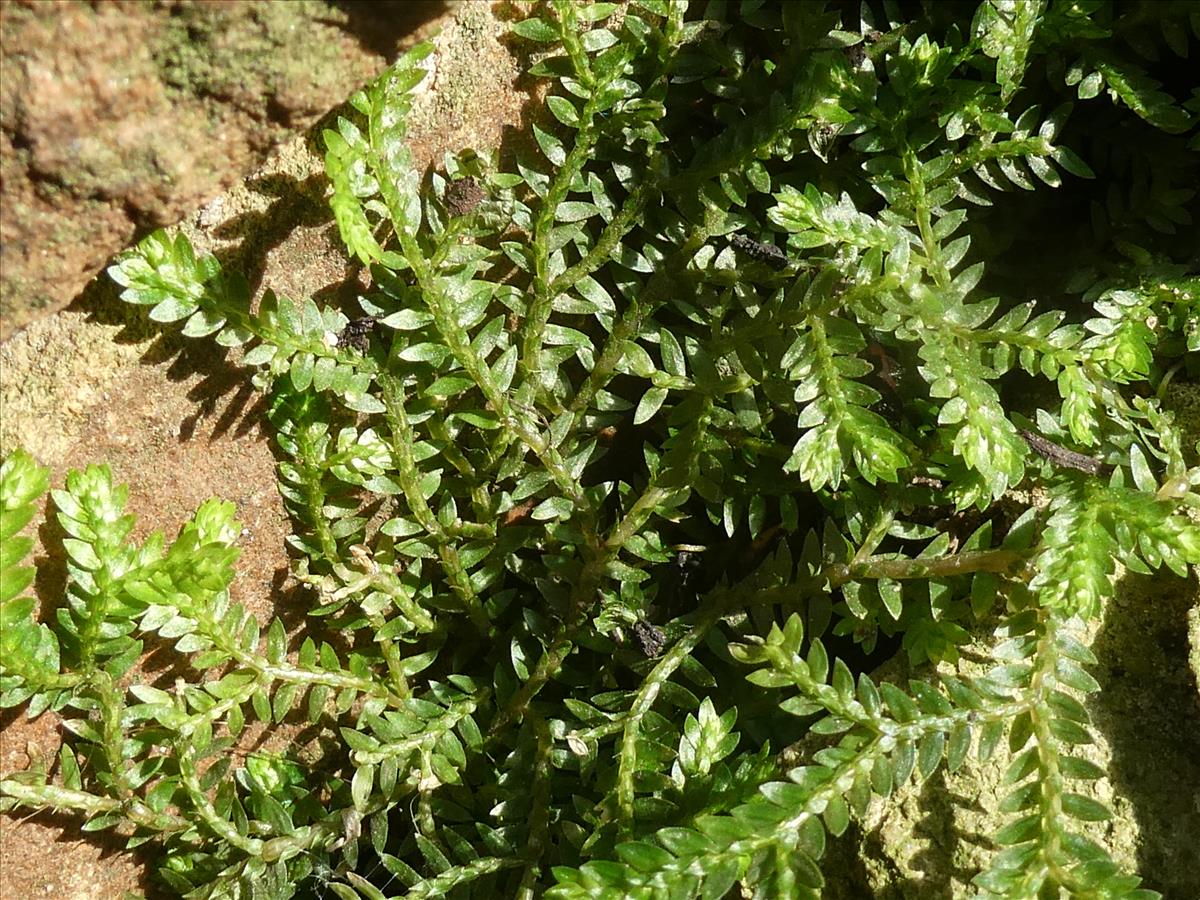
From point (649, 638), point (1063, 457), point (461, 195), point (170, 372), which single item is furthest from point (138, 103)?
point (1063, 457)

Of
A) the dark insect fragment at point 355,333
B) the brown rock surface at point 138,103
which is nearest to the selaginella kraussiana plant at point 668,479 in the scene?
the dark insect fragment at point 355,333

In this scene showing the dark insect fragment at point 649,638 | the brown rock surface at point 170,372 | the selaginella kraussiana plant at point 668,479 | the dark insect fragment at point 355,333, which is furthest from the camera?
the dark insect fragment at point 649,638

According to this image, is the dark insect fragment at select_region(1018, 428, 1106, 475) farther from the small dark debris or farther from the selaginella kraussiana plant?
the small dark debris

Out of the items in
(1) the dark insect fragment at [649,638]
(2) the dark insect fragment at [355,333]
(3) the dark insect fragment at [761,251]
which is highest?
(3) the dark insect fragment at [761,251]

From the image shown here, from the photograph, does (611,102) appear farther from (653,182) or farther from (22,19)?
(22,19)

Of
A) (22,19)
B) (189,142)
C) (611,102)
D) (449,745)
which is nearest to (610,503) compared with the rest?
(449,745)

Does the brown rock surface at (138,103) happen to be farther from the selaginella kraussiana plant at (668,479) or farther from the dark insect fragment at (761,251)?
the dark insect fragment at (761,251)

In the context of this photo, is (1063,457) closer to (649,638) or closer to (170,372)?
(649,638)
